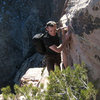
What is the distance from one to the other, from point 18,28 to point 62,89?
12.2 metres

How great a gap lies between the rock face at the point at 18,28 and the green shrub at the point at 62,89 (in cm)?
1028

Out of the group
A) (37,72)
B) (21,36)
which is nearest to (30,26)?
(21,36)

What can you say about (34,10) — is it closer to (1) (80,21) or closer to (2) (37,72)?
(2) (37,72)

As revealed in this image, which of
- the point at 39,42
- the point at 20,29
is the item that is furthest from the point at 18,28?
the point at 39,42

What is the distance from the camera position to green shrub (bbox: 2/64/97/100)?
6.49 feet

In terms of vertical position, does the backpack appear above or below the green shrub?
above

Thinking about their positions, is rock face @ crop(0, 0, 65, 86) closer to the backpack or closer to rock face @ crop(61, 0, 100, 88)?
the backpack

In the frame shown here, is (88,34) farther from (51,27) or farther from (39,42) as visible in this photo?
(39,42)

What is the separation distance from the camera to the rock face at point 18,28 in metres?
12.9

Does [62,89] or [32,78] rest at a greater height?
[62,89]

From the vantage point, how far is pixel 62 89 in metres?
2.10

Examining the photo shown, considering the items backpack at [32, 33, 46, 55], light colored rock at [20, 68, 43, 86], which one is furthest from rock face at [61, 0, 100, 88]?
light colored rock at [20, 68, 43, 86]

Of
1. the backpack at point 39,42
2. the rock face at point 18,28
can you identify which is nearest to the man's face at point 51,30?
the backpack at point 39,42

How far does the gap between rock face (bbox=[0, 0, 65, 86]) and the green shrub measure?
10.3 meters
